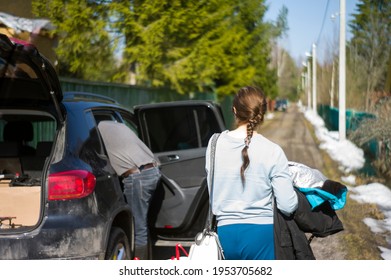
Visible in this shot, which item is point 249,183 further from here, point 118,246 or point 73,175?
point 118,246

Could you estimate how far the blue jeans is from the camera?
17.3 feet

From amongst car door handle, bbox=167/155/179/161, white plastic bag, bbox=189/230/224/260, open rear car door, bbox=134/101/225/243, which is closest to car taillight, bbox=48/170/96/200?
white plastic bag, bbox=189/230/224/260

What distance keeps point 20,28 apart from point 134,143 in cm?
235

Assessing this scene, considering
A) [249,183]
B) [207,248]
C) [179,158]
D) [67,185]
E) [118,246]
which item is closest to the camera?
[249,183]

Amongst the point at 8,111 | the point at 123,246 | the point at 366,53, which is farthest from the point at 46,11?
the point at 366,53

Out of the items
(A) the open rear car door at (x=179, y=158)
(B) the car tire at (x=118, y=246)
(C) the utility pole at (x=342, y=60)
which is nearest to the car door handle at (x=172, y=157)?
(A) the open rear car door at (x=179, y=158)

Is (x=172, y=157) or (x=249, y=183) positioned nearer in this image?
(x=249, y=183)

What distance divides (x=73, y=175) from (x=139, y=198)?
1413mm

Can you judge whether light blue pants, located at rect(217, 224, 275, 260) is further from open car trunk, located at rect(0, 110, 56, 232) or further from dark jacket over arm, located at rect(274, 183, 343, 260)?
open car trunk, located at rect(0, 110, 56, 232)

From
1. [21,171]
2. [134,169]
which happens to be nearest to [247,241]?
[134,169]

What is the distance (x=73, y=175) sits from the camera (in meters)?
3.98

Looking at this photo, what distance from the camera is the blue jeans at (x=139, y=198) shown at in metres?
5.26

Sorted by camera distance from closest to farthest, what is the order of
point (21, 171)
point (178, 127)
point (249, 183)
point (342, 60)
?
point (249, 183) < point (21, 171) < point (178, 127) < point (342, 60)

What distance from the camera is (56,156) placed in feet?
13.2
